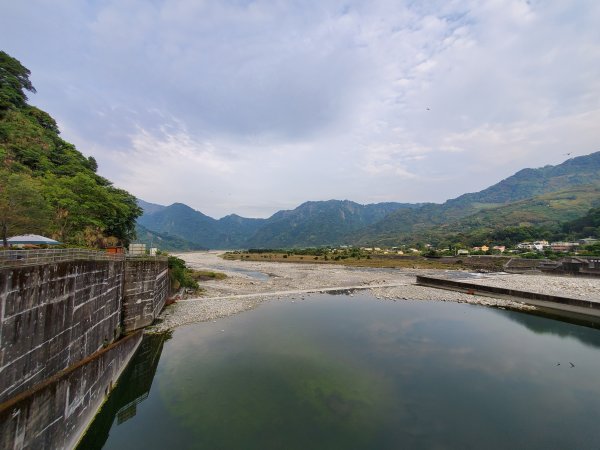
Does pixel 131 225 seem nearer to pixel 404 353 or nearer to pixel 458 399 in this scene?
pixel 404 353

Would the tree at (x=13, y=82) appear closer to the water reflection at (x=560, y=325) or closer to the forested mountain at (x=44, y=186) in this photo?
the forested mountain at (x=44, y=186)

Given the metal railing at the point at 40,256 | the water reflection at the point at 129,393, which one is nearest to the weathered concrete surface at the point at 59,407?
the water reflection at the point at 129,393

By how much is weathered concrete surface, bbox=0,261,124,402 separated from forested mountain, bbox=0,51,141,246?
11556mm

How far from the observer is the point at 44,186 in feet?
96.3

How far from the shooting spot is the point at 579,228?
140 m

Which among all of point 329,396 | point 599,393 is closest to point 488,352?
point 599,393

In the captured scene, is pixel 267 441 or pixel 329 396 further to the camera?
pixel 329 396

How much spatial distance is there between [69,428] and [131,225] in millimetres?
41898

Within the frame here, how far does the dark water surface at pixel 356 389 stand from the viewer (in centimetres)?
1342

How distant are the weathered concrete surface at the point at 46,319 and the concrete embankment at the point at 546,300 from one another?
49.3 metres

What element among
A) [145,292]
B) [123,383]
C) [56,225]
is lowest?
[123,383]

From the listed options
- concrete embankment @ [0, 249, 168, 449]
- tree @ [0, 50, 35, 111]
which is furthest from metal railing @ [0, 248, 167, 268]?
tree @ [0, 50, 35, 111]

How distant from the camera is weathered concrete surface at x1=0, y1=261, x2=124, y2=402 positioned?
904 centimetres

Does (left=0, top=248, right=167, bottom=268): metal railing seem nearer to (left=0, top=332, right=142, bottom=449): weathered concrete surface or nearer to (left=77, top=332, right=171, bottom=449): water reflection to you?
(left=0, top=332, right=142, bottom=449): weathered concrete surface
